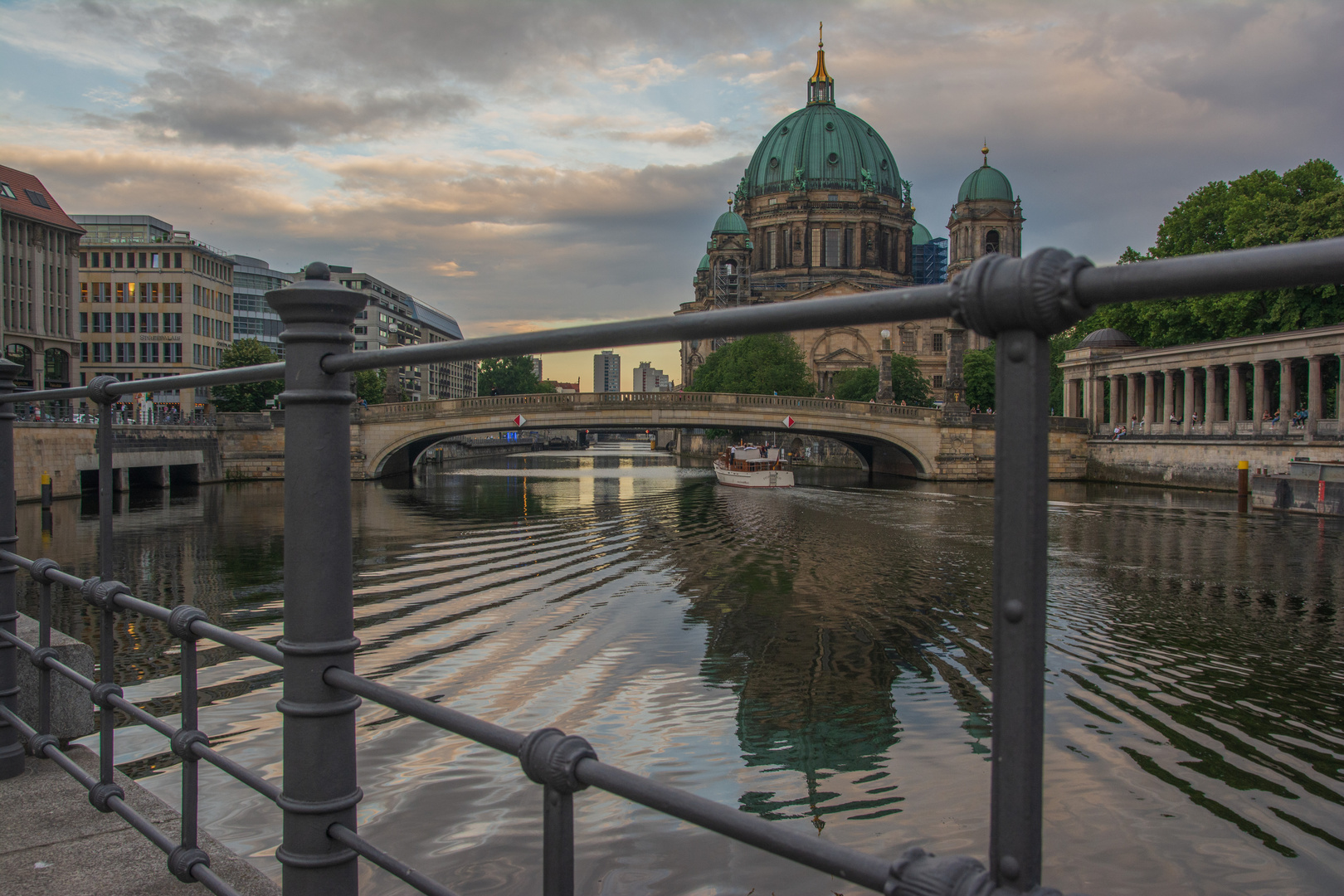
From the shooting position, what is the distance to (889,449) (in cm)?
4831

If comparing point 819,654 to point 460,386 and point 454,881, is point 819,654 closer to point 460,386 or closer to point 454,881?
point 454,881

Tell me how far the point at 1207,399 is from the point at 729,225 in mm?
49590

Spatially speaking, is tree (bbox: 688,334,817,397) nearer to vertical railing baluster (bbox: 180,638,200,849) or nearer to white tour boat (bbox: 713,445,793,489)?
white tour boat (bbox: 713,445,793,489)

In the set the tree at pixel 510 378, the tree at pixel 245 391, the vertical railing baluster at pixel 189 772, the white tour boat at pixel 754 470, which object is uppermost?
the tree at pixel 510 378

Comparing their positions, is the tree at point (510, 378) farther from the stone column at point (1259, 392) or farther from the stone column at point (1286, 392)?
the stone column at point (1286, 392)

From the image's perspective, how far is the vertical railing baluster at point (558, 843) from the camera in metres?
1.41

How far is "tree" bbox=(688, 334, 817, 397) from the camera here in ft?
199

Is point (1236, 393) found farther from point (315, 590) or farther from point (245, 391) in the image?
point (245, 391)

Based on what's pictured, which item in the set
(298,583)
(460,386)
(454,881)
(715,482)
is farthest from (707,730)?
(460,386)

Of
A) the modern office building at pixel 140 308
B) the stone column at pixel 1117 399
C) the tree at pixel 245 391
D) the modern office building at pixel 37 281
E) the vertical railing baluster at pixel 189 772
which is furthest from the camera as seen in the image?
the modern office building at pixel 140 308

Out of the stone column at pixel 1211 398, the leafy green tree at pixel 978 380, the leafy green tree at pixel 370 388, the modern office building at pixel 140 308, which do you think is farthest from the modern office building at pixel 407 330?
the stone column at pixel 1211 398

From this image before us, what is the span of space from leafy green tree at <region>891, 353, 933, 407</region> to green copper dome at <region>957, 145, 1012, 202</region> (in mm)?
17305

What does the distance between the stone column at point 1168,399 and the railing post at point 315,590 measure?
4368 centimetres

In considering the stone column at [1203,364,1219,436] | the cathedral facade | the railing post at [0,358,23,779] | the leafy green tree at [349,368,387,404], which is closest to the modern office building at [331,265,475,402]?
the leafy green tree at [349,368,387,404]
